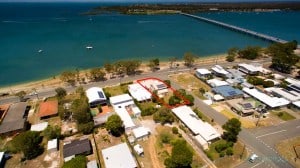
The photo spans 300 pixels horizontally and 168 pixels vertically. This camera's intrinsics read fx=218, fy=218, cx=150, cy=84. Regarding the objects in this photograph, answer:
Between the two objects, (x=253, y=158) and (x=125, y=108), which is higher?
(x=125, y=108)

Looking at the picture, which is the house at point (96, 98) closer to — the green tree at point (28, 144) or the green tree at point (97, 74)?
the green tree at point (97, 74)

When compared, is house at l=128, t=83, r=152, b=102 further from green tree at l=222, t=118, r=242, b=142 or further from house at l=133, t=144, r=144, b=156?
green tree at l=222, t=118, r=242, b=142

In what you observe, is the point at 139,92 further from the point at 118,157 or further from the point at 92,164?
the point at 92,164

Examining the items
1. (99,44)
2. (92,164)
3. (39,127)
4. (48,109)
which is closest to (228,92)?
(92,164)

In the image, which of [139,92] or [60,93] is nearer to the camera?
[60,93]

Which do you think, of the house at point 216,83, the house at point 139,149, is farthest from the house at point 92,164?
the house at point 216,83

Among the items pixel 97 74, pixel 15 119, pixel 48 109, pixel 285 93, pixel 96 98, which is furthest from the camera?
pixel 97 74

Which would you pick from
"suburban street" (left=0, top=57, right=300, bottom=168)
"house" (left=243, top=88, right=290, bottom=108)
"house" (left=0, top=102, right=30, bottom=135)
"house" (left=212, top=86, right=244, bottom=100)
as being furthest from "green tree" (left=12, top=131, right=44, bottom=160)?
"house" (left=243, top=88, right=290, bottom=108)

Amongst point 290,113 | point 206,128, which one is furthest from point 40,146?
point 290,113
